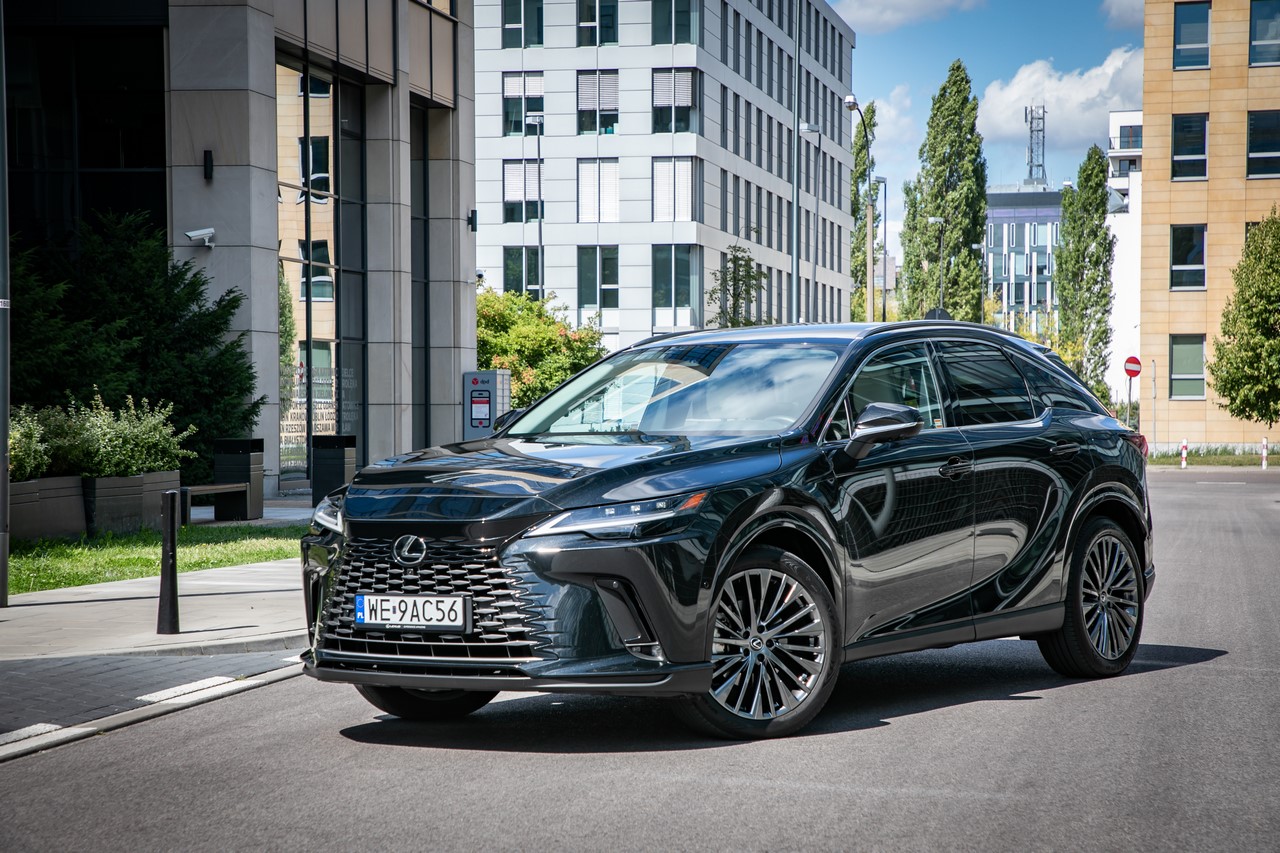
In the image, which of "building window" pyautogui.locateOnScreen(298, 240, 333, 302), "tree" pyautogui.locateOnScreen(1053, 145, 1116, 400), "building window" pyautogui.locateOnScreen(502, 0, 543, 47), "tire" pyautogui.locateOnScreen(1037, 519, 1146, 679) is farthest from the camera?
"tree" pyautogui.locateOnScreen(1053, 145, 1116, 400)

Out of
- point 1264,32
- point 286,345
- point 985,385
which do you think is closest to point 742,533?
point 985,385

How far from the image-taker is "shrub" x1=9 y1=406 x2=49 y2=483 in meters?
14.5

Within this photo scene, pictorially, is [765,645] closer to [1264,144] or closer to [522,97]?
[1264,144]

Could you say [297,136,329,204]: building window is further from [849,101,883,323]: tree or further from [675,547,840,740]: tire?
[849,101,883,323]: tree

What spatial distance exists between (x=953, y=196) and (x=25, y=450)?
6468 centimetres

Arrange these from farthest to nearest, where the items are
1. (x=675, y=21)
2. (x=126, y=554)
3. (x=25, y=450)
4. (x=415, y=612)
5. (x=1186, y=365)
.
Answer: (x=675, y=21) → (x=1186, y=365) → (x=25, y=450) → (x=126, y=554) → (x=415, y=612)

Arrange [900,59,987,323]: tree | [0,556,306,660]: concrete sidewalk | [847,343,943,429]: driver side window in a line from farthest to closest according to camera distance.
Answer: [900,59,987,323]: tree → [0,556,306,660]: concrete sidewalk → [847,343,943,429]: driver side window

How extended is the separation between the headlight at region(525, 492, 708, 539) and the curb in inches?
93.3

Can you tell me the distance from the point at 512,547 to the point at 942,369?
276cm

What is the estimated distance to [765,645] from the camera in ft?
20.3

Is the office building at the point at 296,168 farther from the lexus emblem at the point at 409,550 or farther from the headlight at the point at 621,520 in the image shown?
the headlight at the point at 621,520

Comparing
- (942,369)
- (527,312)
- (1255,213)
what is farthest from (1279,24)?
(942,369)

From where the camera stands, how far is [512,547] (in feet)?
18.6

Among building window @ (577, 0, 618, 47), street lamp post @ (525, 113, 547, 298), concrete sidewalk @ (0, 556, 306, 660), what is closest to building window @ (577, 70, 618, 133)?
building window @ (577, 0, 618, 47)
